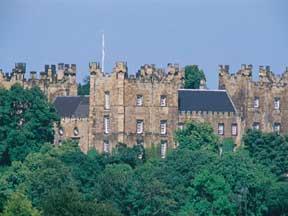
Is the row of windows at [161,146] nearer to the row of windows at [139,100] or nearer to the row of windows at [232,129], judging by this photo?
the row of windows at [139,100]

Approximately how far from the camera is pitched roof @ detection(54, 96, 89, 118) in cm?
16350

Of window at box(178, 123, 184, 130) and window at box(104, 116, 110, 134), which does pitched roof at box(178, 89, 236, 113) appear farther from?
window at box(104, 116, 110, 134)

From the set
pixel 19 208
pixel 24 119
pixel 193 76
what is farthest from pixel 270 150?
pixel 19 208

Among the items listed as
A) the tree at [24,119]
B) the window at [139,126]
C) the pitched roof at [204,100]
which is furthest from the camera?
the pitched roof at [204,100]

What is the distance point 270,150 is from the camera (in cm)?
15762

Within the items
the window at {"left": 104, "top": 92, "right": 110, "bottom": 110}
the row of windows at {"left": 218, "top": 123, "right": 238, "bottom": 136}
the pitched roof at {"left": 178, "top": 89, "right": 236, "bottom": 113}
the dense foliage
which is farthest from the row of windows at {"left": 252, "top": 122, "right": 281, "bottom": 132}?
the window at {"left": 104, "top": 92, "right": 110, "bottom": 110}

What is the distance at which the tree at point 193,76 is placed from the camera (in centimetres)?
17812

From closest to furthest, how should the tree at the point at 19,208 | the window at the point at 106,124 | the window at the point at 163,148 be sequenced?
1. the tree at the point at 19,208
2. the window at the point at 106,124
3. the window at the point at 163,148

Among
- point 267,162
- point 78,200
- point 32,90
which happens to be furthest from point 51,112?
point 78,200

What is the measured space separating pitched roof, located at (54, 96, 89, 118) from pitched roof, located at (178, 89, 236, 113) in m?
5.21

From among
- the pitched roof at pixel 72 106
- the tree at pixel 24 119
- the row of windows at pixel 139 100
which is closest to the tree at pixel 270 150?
the row of windows at pixel 139 100

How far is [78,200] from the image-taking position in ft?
408

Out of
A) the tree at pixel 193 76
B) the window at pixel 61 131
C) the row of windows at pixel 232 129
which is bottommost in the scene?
the window at pixel 61 131

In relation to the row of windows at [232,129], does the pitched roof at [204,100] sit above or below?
above
